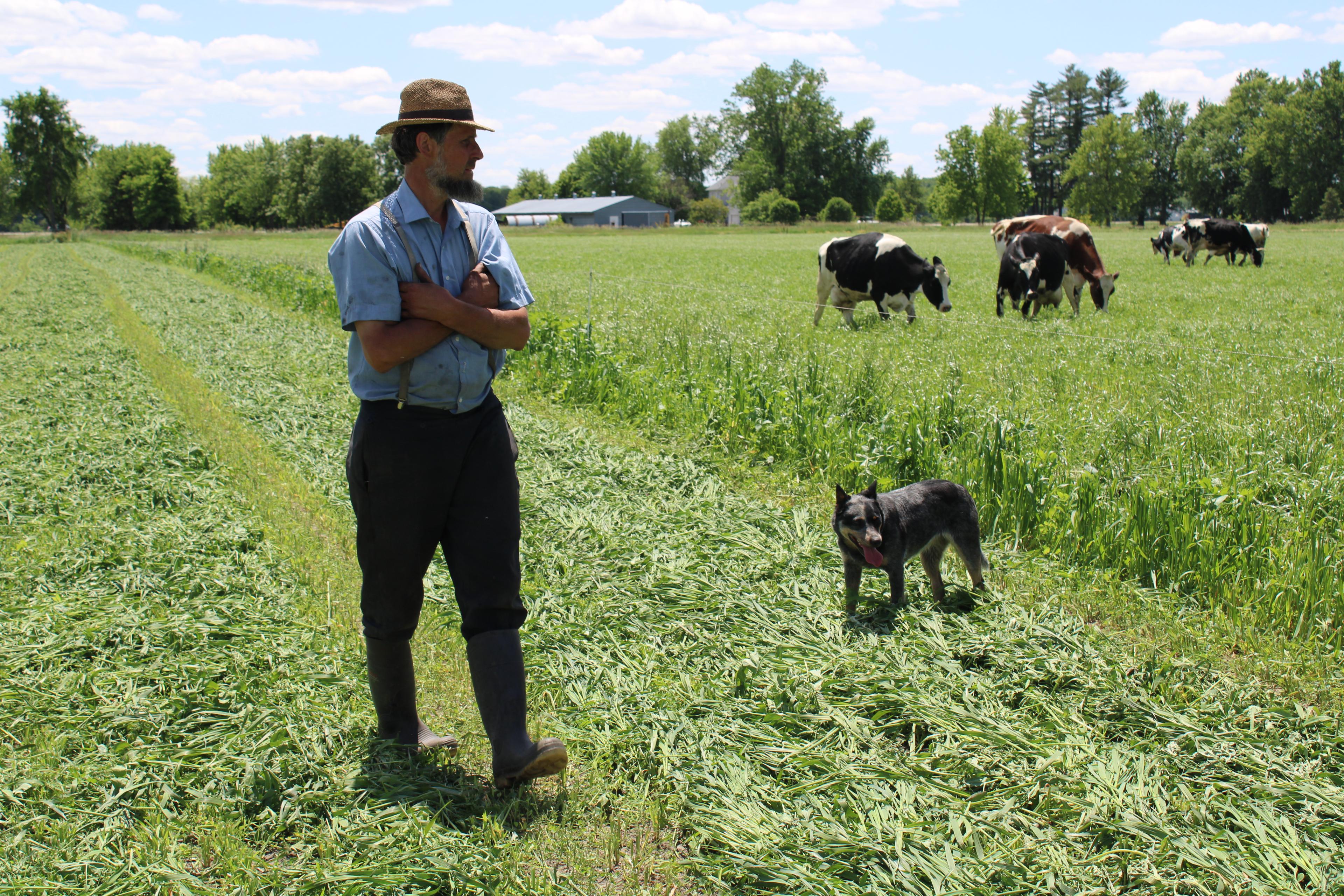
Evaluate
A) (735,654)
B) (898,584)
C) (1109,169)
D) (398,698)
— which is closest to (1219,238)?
(898,584)

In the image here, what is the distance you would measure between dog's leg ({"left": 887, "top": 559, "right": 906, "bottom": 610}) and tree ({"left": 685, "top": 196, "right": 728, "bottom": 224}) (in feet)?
344

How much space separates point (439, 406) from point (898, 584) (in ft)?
8.81

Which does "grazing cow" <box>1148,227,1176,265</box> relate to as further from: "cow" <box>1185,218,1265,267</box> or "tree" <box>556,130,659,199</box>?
"tree" <box>556,130,659,199</box>

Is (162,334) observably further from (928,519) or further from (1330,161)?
(1330,161)

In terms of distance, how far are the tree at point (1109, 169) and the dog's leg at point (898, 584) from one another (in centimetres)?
10647

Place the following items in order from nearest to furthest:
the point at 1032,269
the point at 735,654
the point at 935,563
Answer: the point at 735,654, the point at 935,563, the point at 1032,269

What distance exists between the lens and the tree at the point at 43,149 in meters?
96.6

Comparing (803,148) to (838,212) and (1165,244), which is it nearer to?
(838,212)

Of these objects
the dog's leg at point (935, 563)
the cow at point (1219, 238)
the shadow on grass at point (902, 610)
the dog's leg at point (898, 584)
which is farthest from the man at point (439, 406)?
the cow at point (1219, 238)

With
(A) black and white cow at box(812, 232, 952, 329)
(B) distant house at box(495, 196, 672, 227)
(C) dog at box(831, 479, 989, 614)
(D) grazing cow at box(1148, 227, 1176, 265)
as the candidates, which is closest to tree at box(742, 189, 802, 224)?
(B) distant house at box(495, 196, 672, 227)

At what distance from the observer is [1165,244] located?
35.4 metres

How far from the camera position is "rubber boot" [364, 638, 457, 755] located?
11.6 feet

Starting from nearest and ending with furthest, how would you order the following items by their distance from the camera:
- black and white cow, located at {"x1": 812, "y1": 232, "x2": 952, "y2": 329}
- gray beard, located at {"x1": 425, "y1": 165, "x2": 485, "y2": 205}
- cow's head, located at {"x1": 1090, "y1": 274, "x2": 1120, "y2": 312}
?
gray beard, located at {"x1": 425, "y1": 165, "x2": 485, "y2": 205}
black and white cow, located at {"x1": 812, "y1": 232, "x2": 952, "y2": 329}
cow's head, located at {"x1": 1090, "y1": 274, "x2": 1120, "y2": 312}

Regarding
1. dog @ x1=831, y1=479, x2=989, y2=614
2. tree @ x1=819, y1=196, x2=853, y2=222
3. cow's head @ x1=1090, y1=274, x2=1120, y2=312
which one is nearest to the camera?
dog @ x1=831, y1=479, x2=989, y2=614
